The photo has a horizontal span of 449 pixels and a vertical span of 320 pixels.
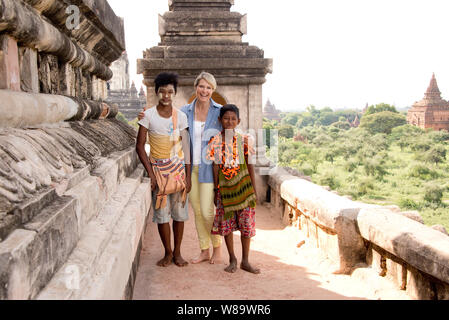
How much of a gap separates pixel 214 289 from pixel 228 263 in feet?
1.75

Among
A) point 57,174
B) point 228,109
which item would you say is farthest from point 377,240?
point 57,174

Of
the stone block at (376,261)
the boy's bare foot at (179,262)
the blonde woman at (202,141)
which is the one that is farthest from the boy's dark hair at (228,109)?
the stone block at (376,261)

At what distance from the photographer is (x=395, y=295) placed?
93.4 inches

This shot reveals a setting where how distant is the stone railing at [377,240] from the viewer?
2098mm

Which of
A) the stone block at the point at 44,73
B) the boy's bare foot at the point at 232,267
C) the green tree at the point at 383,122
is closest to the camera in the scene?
the stone block at the point at 44,73

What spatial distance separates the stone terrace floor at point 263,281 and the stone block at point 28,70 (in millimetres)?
1348

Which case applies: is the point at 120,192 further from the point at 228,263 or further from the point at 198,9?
the point at 198,9

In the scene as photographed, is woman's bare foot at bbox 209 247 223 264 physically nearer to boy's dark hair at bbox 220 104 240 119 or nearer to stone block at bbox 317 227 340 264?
stone block at bbox 317 227 340 264

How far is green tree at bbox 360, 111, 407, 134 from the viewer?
40594 millimetres

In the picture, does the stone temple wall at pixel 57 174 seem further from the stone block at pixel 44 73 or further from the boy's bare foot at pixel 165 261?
the boy's bare foot at pixel 165 261

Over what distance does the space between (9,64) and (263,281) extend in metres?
2.03

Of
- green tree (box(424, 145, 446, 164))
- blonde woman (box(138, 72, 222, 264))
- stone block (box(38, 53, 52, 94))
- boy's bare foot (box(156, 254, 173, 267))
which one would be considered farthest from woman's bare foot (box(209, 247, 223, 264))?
green tree (box(424, 145, 446, 164))

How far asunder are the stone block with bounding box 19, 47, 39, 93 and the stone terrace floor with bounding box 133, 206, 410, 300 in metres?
1.35

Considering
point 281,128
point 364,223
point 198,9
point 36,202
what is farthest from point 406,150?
point 36,202
